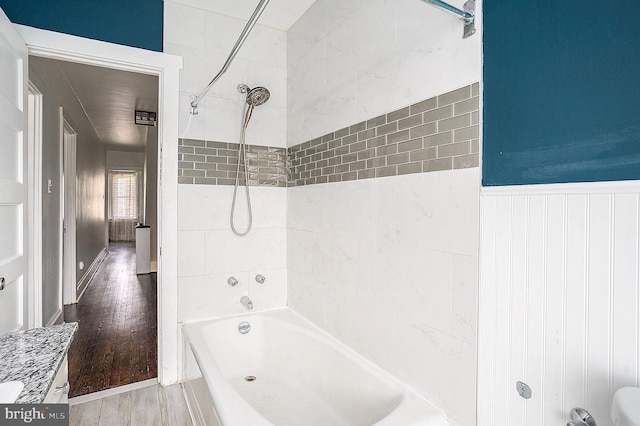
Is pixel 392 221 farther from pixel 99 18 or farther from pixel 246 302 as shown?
pixel 99 18

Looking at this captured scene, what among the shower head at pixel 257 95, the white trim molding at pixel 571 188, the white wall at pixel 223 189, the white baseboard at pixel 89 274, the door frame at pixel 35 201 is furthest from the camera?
the white baseboard at pixel 89 274

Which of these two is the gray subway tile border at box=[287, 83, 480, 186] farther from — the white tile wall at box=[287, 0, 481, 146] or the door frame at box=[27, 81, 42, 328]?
the door frame at box=[27, 81, 42, 328]

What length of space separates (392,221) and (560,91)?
31.0 inches

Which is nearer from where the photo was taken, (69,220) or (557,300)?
(557,300)

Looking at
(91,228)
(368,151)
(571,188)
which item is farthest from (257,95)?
(91,228)

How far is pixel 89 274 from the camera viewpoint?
554 cm

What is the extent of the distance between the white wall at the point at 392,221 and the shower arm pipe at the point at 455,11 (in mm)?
62

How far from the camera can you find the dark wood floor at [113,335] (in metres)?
2.41

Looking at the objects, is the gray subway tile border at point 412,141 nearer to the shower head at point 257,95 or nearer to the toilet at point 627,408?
the shower head at point 257,95

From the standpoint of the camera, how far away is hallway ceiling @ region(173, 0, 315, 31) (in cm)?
225

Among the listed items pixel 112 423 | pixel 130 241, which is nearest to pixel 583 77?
pixel 112 423

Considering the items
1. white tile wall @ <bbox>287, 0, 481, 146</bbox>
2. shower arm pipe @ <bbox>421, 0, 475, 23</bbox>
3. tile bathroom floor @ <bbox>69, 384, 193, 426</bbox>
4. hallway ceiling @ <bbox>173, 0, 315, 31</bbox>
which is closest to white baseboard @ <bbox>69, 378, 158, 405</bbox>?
tile bathroom floor @ <bbox>69, 384, 193, 426</bbox>

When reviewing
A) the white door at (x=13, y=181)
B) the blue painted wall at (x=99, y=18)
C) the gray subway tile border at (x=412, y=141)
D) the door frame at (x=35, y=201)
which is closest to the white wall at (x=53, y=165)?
the door frame at (x=35, y=201)

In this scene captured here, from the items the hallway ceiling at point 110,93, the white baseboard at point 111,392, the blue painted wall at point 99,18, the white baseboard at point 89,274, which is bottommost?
the white baseboard at point 111,392
